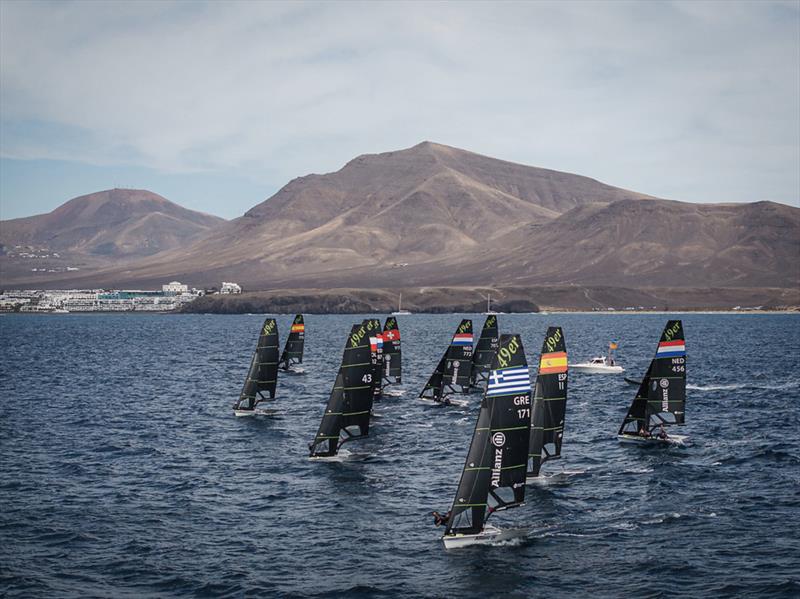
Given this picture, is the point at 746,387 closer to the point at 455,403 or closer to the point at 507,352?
the point at 455,403

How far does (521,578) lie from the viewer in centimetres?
3397

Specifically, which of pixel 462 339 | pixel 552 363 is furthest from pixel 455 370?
pixel 552 363

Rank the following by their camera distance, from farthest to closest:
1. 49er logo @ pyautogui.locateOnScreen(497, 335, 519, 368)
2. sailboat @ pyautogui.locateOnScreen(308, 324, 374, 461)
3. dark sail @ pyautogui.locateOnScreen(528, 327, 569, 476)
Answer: sailboat @ pyautogui.locateOnScreen(308, 324, 374, 461) → dark sail @ pyautogui.locateOnScreen(528, 327, 569, 476) → 49er logo @ pyautogui.locateOnScreen(497, 335, 519, 368)

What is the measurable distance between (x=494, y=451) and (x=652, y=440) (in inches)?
1052

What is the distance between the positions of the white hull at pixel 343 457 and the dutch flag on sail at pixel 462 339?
25.6 m

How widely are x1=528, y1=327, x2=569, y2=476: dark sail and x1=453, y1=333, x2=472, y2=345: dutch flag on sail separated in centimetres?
3029

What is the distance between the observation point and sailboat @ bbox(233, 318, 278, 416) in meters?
74.1

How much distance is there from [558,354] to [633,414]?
15593 mm

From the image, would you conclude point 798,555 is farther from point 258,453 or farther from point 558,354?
point 258,453

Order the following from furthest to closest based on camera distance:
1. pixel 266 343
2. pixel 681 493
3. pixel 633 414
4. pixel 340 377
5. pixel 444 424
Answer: pixel 266 343 → pixel 444 424 → pixel 633 414 → pixel 340 377 → pixel 681 493

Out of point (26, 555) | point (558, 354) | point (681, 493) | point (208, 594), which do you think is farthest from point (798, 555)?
point (26, 555)

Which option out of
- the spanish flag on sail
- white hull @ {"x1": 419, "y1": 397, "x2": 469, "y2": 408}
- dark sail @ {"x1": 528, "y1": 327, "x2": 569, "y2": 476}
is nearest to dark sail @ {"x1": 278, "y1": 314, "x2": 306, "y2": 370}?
white hull @ {"x1": 419, "y1": 397, "x2": 469, "y2": 408}

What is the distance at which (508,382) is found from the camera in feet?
123

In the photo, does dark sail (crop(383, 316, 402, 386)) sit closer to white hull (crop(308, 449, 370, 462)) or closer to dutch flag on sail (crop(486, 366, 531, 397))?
white hull (crop(308, 449, 370, 462))
